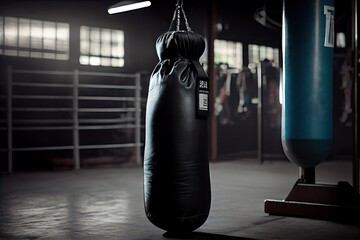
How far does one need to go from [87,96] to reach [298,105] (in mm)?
4947

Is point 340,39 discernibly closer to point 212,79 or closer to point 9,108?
point 212,79

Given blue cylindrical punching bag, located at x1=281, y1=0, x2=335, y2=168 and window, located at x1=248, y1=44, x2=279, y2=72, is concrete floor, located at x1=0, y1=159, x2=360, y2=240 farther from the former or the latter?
window, located at x1=248, y1=44, x2=279, y2=72

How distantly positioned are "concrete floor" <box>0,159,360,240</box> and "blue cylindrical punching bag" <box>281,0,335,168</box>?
58 cm

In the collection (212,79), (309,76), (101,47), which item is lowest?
(309,76)

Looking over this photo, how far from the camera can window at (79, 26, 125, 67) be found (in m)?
8.52

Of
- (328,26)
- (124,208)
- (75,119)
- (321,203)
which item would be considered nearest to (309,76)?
(328,26)

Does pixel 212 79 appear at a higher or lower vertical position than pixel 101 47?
lower

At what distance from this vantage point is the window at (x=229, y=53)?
9992mm

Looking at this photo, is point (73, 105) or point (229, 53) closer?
Result: point (73, 105)

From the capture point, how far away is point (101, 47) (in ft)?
28.6

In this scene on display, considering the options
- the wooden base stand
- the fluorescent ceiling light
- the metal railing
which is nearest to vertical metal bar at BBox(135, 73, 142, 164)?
the metal railing

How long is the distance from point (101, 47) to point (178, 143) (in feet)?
19.5

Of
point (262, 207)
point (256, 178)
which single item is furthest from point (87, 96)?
point (262, 207)

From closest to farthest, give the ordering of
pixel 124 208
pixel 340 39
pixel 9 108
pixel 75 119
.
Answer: pixel 124 208 < pixel 9 108 < pixel 75 119 < pixel 340 39
